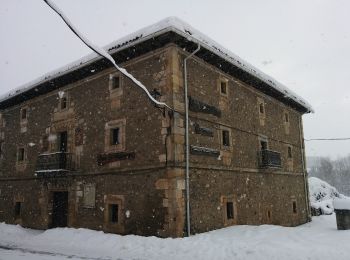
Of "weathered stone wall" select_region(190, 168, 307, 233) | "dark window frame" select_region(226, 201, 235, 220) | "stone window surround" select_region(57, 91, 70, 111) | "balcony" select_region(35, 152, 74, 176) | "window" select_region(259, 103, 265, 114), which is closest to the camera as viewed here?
"weathered stone wall" select_region(190, 168, 307, 233)

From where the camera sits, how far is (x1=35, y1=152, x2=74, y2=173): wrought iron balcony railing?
13.7 m

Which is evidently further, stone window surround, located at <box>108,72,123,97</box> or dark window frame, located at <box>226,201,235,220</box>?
dark window frame, located at <box>226,201,235,220</box>

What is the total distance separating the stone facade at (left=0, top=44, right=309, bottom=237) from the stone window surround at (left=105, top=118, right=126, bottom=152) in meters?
0.04

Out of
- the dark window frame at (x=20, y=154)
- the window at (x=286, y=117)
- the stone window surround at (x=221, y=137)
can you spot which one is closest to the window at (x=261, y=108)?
the window at (x=286, y=117)

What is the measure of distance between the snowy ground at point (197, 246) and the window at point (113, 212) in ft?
2.19

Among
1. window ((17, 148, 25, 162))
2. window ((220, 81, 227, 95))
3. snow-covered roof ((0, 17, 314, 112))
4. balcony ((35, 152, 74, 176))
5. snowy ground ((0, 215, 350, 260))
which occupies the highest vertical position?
snow-covered roof ((0, 17, 314, 112))

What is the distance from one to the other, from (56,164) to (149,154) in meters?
4.92

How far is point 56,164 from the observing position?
45.1ft

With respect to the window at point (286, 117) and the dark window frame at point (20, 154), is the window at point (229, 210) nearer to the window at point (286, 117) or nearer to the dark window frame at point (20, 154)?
the window at point (286, 117)

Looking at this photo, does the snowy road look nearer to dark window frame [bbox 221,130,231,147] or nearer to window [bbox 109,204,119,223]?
window [bbox 109,204,119,223]

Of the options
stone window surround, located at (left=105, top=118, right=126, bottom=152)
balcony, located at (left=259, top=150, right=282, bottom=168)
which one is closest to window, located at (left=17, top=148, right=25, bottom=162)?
stone window surround, located at (left=105, top=118, right=126, bottom=152)

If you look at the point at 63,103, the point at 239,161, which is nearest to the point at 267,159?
the point at 239,161

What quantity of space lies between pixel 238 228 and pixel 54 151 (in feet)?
28.5

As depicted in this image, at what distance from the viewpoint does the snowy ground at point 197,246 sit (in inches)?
323
